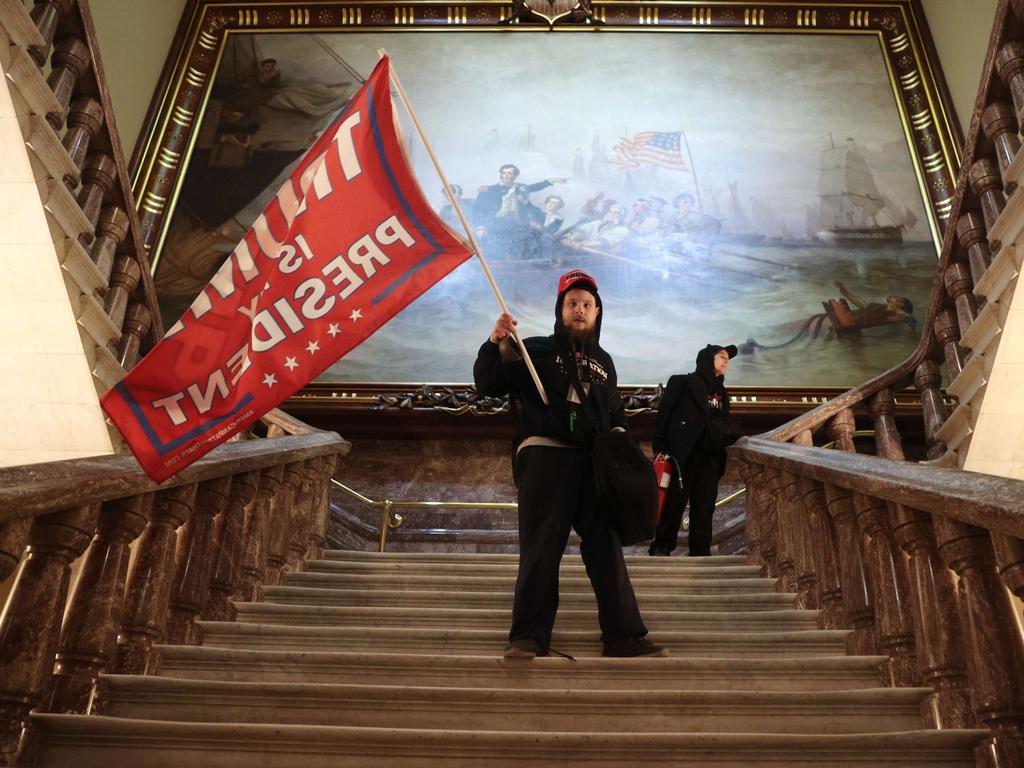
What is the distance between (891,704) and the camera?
3133 mm

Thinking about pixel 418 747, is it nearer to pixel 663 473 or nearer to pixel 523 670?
pixel 523 670

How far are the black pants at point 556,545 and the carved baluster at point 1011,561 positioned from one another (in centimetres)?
161

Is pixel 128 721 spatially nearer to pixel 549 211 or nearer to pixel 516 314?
pixel 516 314

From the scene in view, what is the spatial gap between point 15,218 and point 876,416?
4936mm

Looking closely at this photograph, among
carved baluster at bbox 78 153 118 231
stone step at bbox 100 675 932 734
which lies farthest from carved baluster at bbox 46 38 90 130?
stone step at bbox 100 675 932 734

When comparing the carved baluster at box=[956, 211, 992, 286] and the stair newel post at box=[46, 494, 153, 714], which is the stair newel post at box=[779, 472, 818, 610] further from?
the stair newel post at box=[46, 494, 153, 714]

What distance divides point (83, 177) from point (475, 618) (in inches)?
117

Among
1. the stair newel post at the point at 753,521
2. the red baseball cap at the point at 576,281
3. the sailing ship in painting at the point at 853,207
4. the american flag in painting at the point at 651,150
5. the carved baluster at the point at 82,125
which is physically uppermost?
the american flag in painting at the point at 651,150

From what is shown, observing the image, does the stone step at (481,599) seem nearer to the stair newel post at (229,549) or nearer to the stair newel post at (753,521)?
the stair newel post at (229,549)

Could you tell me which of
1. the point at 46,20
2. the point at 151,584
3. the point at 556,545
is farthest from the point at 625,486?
the point at 46,20

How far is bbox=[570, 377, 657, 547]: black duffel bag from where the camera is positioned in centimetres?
378

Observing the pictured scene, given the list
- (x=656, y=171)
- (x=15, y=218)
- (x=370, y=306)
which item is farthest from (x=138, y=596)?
(x=656, y=171)

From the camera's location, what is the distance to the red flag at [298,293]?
10.5 feet

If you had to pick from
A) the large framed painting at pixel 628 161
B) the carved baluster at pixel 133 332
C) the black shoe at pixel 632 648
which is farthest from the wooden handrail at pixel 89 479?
the large framed painting at pixel 628 161
